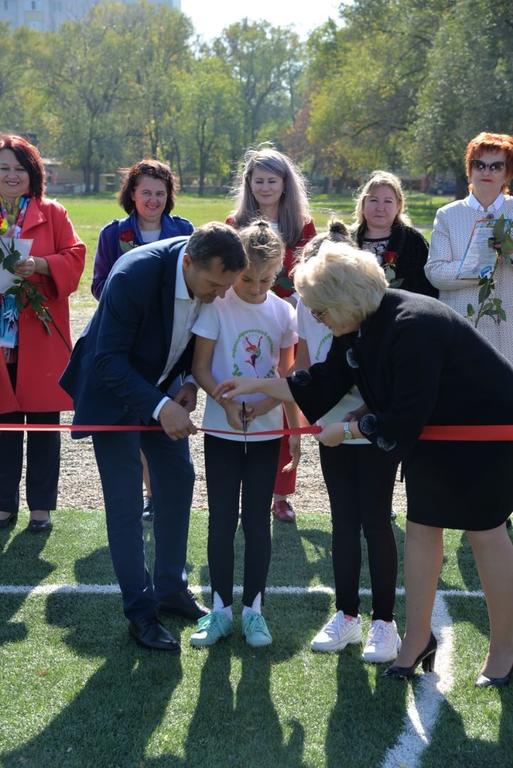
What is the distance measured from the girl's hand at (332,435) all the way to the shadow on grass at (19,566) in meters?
1.76

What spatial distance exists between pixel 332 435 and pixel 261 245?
33.3 inches

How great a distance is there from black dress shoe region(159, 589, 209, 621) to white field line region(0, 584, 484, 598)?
14.5 inches

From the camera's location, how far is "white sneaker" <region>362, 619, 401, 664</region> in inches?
162

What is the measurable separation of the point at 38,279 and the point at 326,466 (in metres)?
2.42

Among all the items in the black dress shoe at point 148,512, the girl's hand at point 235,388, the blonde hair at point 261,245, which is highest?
the blonde hair at point 261,245

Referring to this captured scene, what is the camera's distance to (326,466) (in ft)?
13.7

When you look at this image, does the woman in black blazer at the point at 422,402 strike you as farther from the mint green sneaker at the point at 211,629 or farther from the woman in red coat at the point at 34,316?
the woman in red coat at the point at 34,316

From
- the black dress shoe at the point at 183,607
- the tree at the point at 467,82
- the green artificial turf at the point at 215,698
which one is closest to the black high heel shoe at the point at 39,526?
the green artificial turf at the point at 215,698

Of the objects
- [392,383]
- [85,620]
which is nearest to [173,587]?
[85,620]

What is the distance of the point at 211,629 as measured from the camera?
4.28m

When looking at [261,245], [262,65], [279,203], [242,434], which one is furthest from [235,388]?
[262,65]

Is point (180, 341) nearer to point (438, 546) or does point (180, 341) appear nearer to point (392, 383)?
point (392, 383)

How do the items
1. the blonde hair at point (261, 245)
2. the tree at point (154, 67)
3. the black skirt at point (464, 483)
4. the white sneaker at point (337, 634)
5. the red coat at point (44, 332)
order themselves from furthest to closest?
the tree at point (154, 67)
the red coat at point (44, 332)
the white sneaker at point (337, 634)
the blonde hair at point (261, 245)
the black skirt at point (464, 483)

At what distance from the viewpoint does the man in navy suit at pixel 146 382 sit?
3.83 metres
